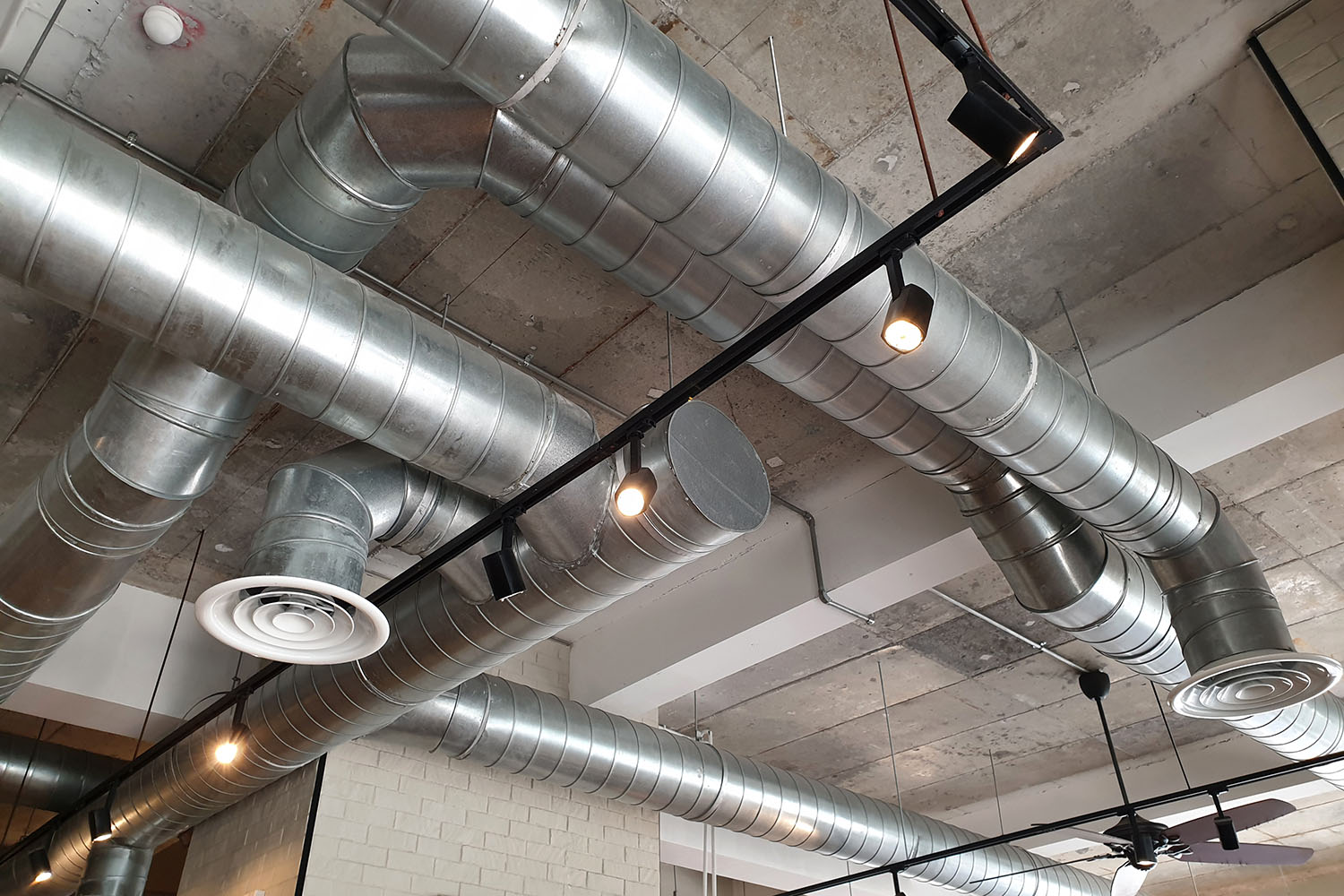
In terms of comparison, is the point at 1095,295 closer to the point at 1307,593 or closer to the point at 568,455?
the point at 568,455

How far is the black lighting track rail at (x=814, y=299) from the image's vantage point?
1.94 metres

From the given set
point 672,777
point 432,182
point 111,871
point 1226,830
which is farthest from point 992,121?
point 111,871

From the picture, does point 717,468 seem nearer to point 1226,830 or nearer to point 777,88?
point 777,88

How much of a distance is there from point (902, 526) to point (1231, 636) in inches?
57.7

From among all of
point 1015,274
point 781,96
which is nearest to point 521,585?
point 781,96

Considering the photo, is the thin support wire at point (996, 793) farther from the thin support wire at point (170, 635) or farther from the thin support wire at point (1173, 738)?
the thin support wire at point (170, 635)

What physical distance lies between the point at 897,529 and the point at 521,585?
2048 mm

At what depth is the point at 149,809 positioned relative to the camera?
5.23 m

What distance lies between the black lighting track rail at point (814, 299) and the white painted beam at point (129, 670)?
1168mm

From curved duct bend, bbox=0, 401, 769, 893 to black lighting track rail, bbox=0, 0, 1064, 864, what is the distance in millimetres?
203

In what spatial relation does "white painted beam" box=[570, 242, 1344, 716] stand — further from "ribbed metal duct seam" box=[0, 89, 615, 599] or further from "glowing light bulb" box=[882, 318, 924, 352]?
"glowing light bulb" box=[882, 318, 924, 352]

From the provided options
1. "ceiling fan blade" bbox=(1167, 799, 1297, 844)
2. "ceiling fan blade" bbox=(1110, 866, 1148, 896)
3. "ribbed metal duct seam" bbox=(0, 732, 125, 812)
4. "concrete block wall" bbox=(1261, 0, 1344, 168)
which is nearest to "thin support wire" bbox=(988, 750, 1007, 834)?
"ceiling fan blade" bbox=(1110, 866, 1148, 896)

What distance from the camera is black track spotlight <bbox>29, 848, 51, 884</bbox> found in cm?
596

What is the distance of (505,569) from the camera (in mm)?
3191
